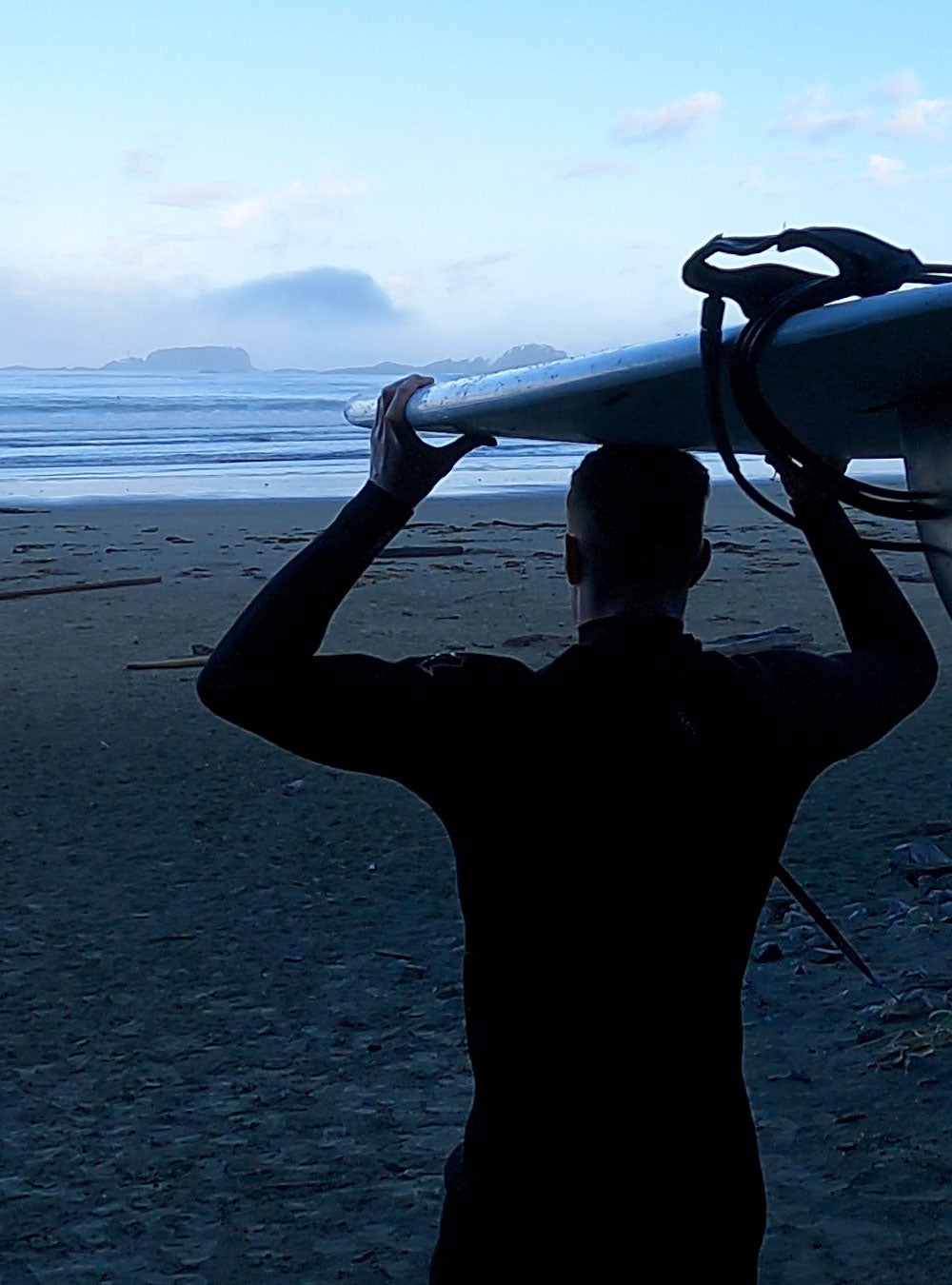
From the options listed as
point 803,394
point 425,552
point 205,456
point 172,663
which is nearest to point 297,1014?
point 803,394

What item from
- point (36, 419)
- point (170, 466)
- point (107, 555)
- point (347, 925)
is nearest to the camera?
point (347, 925)

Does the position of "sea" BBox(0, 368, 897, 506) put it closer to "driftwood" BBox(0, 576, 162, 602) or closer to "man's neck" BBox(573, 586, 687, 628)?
"driftwood" BBox(0, 576, 162, 602)

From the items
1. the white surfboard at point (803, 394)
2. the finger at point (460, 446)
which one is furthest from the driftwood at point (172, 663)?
the white surfboard at point (803, 394)

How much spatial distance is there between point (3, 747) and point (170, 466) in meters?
20.8

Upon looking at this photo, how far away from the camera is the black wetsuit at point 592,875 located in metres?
1.92

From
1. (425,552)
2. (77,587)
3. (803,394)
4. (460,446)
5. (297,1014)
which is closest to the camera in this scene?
(803,394)

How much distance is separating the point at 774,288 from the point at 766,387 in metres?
0.13

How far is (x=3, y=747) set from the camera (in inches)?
270

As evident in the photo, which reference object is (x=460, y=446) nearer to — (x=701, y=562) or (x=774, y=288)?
(x=701, y=562)

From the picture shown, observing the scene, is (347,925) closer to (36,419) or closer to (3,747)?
(3,747)

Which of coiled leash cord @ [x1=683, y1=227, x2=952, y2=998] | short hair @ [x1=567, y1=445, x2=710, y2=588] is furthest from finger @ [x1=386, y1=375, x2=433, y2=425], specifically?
coiled leash cord @ [x1=683, y1=227, x2=952, y2=998]

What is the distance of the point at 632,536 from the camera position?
196cm

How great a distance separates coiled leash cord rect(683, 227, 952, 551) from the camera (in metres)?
1.53

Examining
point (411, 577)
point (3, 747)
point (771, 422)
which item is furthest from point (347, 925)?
point (411, 577)
